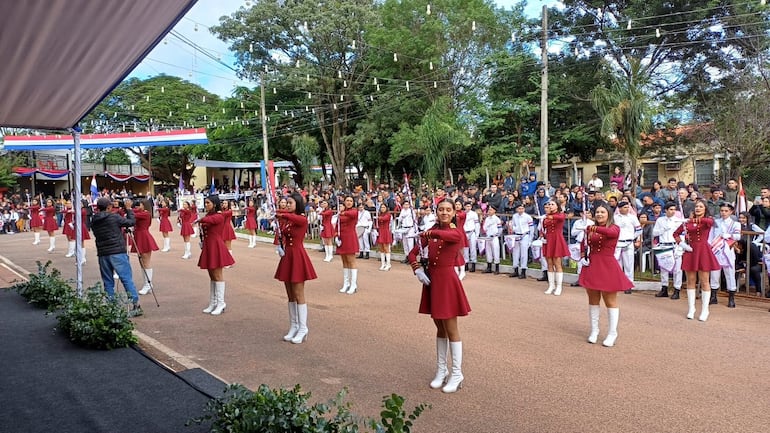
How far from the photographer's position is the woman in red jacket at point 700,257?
8.20 meters

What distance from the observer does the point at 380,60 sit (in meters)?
27.9

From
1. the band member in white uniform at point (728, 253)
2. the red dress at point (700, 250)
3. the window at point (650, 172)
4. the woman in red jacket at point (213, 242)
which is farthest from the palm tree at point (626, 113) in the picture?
the window at point (650, 172)

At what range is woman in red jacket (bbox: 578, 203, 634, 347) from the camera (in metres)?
6.89

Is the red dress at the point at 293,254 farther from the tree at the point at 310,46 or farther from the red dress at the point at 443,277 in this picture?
the tree at the point at 310,46

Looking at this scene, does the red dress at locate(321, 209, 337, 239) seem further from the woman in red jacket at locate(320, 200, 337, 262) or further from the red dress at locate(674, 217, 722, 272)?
the red dress at locate(674, 217, 722, 272)

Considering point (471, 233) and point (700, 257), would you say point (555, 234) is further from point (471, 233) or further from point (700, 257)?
point (471, 233)

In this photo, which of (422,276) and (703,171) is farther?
(703,171)

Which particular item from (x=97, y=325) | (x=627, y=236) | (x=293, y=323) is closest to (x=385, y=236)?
(x=627, y=236)

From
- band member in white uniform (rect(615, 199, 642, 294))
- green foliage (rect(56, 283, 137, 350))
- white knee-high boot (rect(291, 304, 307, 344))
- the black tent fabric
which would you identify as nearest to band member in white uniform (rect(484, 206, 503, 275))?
band member in white uniform (rect(615, 199, 642, 294))

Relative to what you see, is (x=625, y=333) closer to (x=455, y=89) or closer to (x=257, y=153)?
(x=455, y=89)

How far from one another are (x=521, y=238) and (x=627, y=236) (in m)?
2.58

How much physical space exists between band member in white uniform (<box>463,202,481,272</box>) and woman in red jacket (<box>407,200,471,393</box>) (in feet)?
24.4

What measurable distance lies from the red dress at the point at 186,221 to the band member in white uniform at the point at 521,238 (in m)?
9.52

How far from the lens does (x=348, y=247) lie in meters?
10.9
